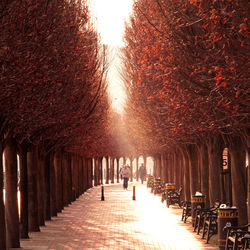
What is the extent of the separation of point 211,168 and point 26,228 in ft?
23.8

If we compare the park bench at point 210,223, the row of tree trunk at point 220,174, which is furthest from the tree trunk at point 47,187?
the park bench at point 210,223

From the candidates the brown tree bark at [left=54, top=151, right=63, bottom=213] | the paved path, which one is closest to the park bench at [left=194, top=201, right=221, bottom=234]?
the paved path

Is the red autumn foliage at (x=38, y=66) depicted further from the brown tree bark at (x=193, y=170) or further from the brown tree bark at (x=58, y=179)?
the brown tree bark at (x=193, y=170)

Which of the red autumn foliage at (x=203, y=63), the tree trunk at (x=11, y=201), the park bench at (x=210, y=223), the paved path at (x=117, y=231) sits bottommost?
the paved path at (x=117, y=231)

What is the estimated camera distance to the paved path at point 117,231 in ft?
59.9

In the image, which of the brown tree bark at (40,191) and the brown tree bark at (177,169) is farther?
the brown tree bark at (177,169)

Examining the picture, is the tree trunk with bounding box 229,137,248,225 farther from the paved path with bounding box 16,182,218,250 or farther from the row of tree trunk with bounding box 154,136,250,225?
the paved path with bounding box 16,182,218,250

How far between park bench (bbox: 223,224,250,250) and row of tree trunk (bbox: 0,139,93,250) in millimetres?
5591

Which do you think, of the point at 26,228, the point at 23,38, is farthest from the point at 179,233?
the point at 23,38

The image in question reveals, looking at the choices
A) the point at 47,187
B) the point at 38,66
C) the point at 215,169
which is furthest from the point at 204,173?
the point at 38,66

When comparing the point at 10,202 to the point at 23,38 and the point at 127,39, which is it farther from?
the point at 127,39

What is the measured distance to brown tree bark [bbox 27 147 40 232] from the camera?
71.1ft

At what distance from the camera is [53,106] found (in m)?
17.9

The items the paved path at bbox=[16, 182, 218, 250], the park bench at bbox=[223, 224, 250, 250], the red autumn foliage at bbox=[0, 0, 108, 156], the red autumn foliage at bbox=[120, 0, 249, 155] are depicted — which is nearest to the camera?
the red autumn foliage at bbox=[120, 0, 249, 155]
